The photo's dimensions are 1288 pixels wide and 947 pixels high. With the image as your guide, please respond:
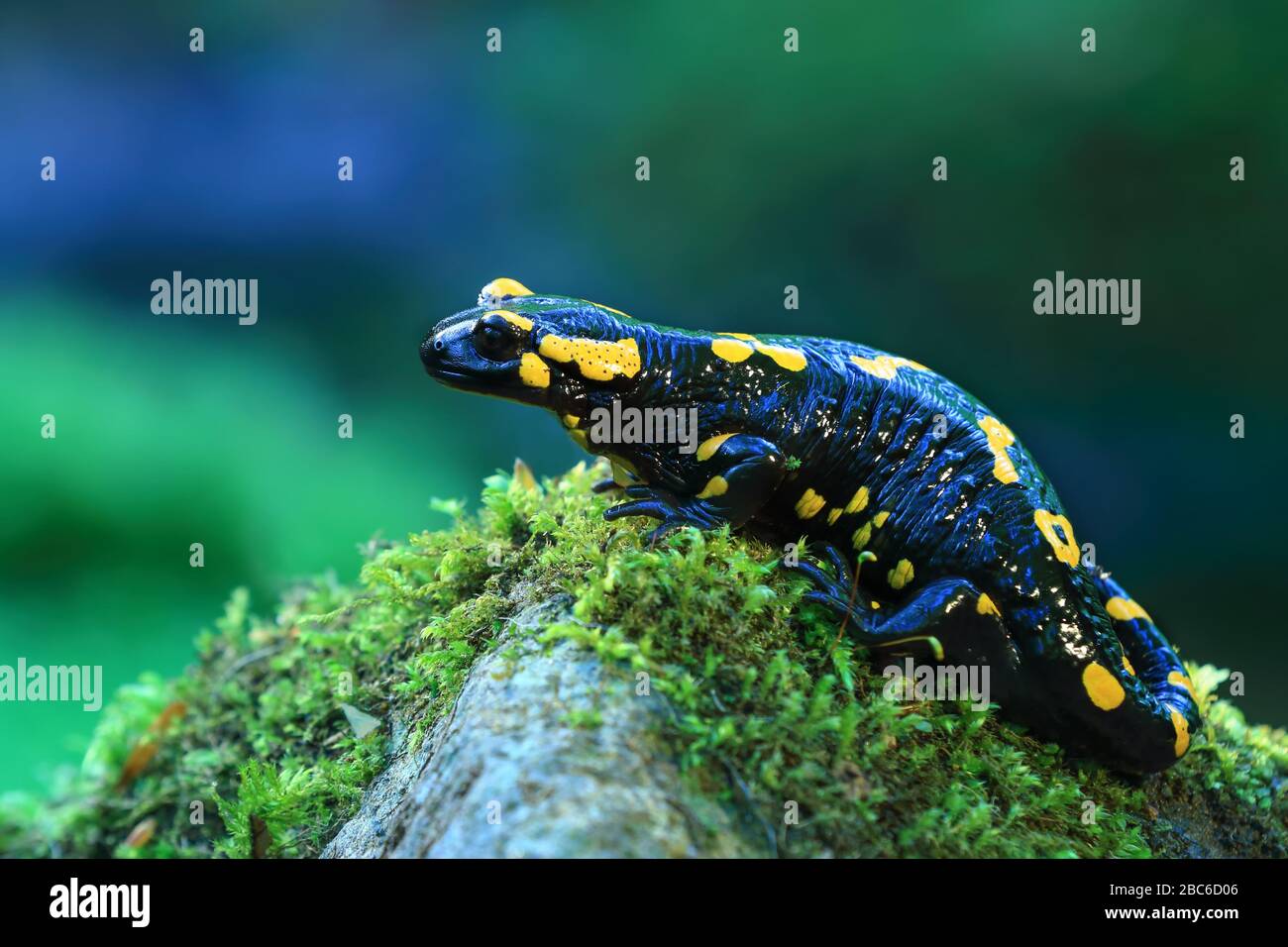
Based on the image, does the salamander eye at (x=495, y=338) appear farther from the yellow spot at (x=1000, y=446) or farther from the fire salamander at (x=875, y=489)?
the yellow spot at (x=1000, y=446)

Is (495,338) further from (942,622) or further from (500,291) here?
(942,622)

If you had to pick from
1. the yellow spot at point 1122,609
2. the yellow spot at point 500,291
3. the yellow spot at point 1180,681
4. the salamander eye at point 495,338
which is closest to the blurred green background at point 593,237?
the yellow spot at point 500,291

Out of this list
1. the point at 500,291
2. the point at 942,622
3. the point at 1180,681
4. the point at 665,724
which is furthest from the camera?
the point at 500,291

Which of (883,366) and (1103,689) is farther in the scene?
(883,366)

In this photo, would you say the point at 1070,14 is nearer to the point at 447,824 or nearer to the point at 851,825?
the point at 851,825

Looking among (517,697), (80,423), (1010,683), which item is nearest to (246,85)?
(80,423)

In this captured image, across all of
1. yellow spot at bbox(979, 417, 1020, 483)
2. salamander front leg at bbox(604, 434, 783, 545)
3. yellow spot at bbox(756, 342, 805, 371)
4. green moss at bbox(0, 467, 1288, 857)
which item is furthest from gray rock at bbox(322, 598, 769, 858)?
yellow spot at bbox(979, 417, 1020, 483)

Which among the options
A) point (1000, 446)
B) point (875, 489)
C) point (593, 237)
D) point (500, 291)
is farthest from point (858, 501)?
point (593, 237)

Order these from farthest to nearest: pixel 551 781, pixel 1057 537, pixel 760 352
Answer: pixel 760 352 → pixel 1057 537 → pixel 551 781
